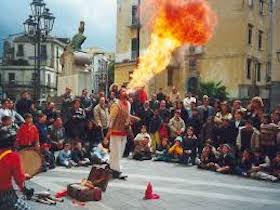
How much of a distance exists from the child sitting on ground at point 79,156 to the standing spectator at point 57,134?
510mm

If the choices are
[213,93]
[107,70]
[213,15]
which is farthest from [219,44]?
[107,70]

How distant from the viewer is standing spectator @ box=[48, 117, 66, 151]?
14367 millimetres

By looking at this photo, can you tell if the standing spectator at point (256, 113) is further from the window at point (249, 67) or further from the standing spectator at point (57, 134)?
the window at point (249, 67)

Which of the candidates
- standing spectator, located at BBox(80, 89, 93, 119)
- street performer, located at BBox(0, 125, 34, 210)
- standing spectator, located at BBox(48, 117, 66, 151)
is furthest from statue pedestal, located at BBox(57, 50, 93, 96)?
street performer, located at BBox(0, 125, 34, 210)

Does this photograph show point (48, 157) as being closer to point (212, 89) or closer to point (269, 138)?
point (269, 138)

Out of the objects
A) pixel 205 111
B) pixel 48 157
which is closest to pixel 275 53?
pixel 205 111

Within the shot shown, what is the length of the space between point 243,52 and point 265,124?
29.9 metres

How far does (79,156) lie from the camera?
14023 millimetres

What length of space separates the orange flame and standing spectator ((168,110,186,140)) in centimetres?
136

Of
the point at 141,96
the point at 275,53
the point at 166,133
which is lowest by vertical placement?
the point at 166,133

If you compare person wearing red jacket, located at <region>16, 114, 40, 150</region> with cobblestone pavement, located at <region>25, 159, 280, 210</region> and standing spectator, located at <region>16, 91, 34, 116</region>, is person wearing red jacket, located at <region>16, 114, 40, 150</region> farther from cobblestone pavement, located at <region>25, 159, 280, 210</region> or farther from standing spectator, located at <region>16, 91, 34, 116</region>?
standing spectator, located at <region>16, 91, 34, 116</region>

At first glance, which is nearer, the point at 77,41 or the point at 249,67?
the point at 77,41

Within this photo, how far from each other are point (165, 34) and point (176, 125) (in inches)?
208

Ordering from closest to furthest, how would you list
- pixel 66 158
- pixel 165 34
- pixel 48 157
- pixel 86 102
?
pixel 48 157
pixel 66 158
pixel 86 102
pixel 165 34
